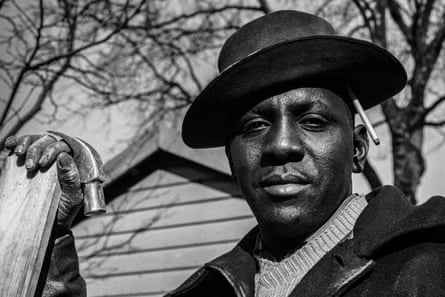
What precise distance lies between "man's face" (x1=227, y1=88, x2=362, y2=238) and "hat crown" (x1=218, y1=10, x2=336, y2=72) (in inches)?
6.4

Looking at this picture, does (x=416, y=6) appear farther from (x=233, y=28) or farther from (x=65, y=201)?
(x=65, y=201)

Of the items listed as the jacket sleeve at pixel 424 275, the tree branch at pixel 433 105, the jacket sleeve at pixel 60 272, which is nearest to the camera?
the jacket sleeve at pixel 424 275

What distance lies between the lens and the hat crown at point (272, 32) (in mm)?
2385

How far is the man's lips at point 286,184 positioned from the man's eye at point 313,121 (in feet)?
0.48

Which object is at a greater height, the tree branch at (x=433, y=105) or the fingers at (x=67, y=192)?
the tree branch at (x=433, y=105)

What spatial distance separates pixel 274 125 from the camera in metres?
2.32

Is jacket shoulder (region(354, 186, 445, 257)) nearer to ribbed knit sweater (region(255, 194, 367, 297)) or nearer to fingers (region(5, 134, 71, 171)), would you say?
ribbed knit sweater (region(255, 194, 367, 297))

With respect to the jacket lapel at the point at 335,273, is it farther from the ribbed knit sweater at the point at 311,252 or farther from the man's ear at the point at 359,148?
the man's ear at the point at 359,148

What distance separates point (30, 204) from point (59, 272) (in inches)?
9.7

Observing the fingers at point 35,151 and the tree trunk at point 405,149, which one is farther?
the tree trunk at point 405,149

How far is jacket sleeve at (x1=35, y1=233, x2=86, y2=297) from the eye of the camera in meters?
2.42

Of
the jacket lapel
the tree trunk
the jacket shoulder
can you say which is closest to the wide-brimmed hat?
the jacket shoulder

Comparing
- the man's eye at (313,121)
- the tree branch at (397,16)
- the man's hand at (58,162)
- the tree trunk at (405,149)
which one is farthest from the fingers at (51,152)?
the tree branch at (397,16)

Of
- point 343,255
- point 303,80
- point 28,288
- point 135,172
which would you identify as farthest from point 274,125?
point 135,172
